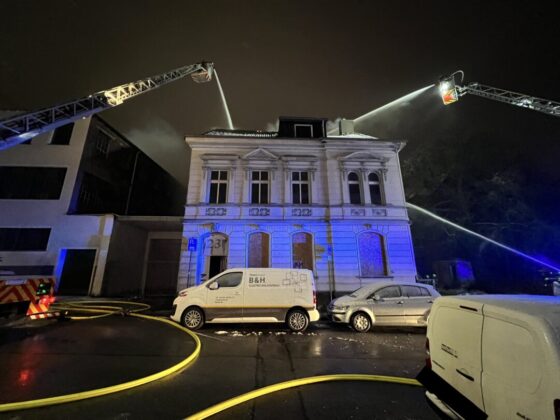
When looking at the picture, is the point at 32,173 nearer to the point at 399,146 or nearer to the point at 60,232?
the point at 60,232

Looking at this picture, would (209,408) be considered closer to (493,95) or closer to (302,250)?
(302,250)

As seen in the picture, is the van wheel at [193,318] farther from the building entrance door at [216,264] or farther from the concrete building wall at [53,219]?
the concrete building wall at [53,219]

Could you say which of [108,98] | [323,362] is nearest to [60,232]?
[108,98]

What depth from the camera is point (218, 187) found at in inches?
566

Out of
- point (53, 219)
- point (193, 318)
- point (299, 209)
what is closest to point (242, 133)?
point (299, 209)

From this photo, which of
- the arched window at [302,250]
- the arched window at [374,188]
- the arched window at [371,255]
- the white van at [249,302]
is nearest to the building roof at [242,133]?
the arched window at [374,188]

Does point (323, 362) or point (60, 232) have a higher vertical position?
point (60, 232)

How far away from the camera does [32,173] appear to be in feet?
51.0

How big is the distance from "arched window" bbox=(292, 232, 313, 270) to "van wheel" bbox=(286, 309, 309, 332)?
5.34 metres

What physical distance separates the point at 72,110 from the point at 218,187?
7.88 meters

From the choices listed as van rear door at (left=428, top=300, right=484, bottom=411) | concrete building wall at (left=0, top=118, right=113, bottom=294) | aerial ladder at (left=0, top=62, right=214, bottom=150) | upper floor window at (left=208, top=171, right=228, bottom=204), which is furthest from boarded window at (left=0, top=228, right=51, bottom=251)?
van rear door at (left=428, top=300, right=484, bottom=411)

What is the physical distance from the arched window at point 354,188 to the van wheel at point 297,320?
866 cm

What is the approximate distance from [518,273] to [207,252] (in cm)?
2370

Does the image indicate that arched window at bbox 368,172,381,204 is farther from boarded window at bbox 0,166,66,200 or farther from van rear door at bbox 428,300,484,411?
boarded window at bbox 0,166,66,200
